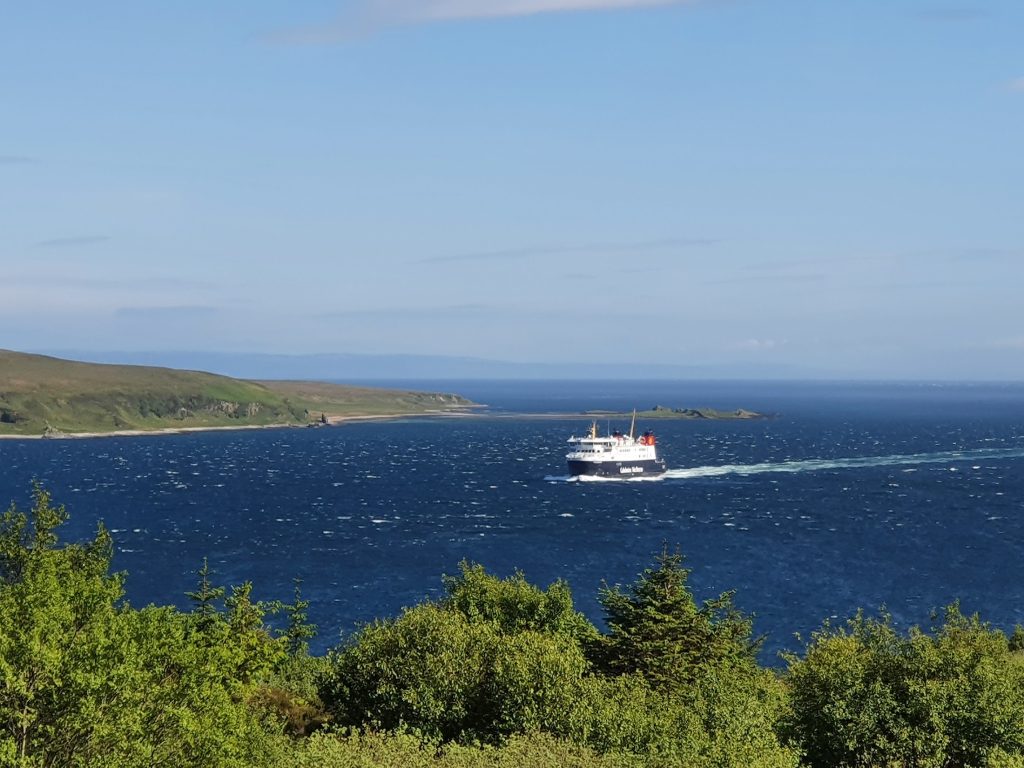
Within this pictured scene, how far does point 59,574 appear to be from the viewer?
4691 cm

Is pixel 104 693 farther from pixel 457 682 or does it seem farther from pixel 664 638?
pixel 664 638

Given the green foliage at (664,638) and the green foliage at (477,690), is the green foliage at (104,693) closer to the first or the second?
the green foliage at (477,690)

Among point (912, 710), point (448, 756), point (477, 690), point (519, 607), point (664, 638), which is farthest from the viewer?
point (519, 607)

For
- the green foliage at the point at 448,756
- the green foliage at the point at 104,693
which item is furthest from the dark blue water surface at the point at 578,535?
the green foliage at the point at 104,693

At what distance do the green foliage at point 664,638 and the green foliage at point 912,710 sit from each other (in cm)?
1262

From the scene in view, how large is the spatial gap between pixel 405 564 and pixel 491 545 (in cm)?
1498

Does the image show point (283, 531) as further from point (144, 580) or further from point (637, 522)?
point (637, 522)

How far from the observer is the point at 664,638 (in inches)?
2318

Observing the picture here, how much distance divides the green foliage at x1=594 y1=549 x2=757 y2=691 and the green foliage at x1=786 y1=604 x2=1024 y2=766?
12623 mm

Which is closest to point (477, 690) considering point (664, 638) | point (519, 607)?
point (519, 607)

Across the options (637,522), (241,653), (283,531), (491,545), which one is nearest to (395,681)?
(241,653)

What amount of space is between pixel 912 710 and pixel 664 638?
21196 millimetres

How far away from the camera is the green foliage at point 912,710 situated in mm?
37438

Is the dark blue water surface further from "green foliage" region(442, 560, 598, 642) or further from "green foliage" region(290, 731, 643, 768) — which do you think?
"green foliage" region(290, 731, 643, 768)
